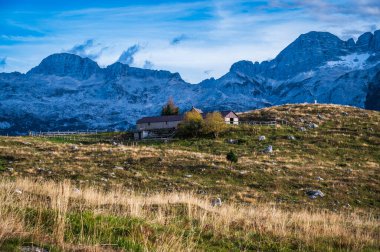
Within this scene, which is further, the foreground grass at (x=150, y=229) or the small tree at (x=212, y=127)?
the small tree at (x=212, y=127)

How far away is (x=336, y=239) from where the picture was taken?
1250 cm

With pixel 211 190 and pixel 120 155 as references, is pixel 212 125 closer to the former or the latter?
pixel 120 155

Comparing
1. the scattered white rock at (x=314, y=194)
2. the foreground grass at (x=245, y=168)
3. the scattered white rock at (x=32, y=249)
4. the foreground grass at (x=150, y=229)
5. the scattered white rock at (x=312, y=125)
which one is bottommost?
the scattered white rock at (x=314, y=194)

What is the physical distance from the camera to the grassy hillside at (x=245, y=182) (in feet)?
38.1

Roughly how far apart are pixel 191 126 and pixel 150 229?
70.4m

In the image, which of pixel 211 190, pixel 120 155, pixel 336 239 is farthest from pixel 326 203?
pixel 120 155

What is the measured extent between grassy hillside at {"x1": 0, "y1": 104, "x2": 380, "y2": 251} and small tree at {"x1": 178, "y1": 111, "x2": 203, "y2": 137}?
5103 mm

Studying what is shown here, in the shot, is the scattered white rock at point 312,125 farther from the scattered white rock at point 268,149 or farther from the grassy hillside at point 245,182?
the scattered white rock at point 268,149

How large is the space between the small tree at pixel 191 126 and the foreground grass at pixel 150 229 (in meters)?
63.9

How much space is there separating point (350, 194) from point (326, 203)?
4971mm

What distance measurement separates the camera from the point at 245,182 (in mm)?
40500

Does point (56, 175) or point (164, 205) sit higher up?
point (164, 205)

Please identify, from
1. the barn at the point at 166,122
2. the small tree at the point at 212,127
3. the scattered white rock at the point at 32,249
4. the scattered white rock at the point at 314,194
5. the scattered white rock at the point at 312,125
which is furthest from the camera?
the barn at the point at 166,122

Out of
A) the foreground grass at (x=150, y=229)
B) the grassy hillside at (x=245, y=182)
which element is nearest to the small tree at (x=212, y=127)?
the grassy hillside at (x=245, y=182)
